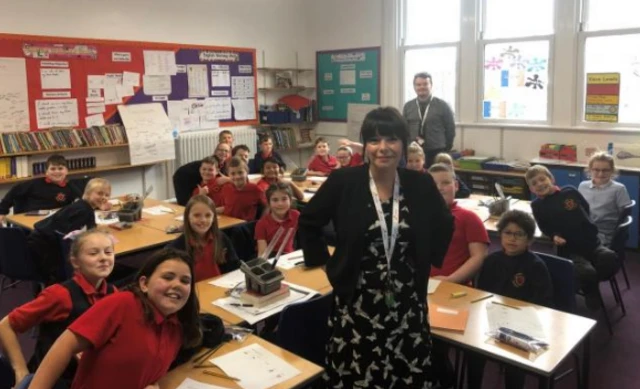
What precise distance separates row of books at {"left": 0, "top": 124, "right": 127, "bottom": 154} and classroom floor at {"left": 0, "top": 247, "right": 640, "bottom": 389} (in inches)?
69.2

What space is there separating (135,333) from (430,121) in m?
5.54

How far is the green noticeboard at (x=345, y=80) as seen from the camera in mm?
8375

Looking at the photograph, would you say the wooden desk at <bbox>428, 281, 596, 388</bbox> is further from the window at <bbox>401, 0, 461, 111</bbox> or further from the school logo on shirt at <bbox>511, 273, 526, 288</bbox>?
the window at <bbox>401, 0, 461, 111</bbox>

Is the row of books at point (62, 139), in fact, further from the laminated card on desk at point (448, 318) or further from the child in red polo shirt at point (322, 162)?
the laminated card on desk at point (448, 318)

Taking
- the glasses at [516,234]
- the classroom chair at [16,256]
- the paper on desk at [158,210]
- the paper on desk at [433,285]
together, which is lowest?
the classroom chair at [16,256]

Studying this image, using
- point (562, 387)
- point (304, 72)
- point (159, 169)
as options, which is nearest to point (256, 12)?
point (304, 72)

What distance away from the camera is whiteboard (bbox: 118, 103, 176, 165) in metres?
6.89

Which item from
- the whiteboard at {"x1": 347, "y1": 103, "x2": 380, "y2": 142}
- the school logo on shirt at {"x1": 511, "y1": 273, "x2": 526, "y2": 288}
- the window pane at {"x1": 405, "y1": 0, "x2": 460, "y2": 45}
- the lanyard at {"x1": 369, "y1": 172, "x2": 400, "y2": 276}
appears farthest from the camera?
the whiteboard at {"x1": 347, "y1": 103, "x2": 380, "y2": 142}

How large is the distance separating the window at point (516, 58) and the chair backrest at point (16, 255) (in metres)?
5.60

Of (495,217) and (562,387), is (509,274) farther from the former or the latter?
(495,217)

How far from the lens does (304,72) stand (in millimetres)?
9133

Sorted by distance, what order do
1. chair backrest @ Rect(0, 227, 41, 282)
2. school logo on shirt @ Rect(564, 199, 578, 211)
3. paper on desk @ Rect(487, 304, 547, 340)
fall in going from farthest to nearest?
1. chair backrest @ Rect(0, 227, 41, 282)
2. school logo on shirt @ Rect(564, 199, 578, 211)
3. paper on desk @ Rect(487, 304, 547, 340)

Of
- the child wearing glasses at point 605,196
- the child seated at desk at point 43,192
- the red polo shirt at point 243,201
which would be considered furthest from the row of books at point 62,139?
the child wearing glasses at point 605,196

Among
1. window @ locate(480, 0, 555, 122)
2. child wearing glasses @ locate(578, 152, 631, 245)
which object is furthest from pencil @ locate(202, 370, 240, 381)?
window @ locate(480, 0, 555, 122)
